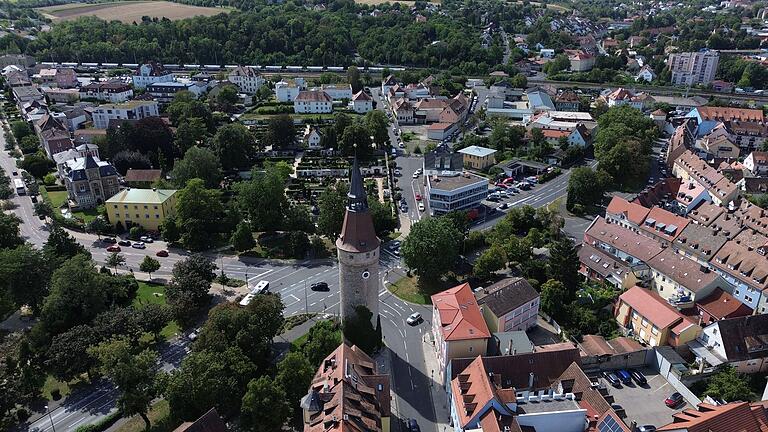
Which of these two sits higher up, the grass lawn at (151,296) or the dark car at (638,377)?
the grass lawn at (151,296)

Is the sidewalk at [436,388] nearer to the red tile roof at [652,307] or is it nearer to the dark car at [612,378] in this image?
the dark car at [612,378]

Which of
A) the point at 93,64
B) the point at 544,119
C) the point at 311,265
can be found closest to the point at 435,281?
the point at 311,265

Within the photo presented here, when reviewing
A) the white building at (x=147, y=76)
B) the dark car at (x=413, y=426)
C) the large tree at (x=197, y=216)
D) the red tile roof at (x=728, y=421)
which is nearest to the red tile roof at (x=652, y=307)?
the red tile roof at (x=728, y=421)

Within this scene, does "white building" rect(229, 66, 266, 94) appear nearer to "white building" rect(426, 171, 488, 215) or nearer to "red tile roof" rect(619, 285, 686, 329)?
"white building" rect(426, 171, 488, 215)

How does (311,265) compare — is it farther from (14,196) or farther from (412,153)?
(14,196)

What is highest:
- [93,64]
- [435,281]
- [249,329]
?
[93,64]

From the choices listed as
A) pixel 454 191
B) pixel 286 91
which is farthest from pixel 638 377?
pixel 286 91

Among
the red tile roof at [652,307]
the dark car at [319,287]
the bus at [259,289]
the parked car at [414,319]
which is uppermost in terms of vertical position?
the red tile roof at [652,307]
